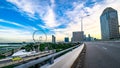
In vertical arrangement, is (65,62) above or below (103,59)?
above

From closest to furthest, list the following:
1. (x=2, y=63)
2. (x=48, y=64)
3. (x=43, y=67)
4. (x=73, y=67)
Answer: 1. (x=43, y=67)
2. (x=48, y=64)
3. (x=73, y=67)
4. (x=2, y=63)

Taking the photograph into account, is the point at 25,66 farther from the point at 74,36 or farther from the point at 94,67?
the point at 74,36

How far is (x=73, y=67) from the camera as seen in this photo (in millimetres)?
10906

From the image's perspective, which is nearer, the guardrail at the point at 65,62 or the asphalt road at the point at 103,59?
the guardrail at the point at 65,62

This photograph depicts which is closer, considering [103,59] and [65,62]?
[65,62]

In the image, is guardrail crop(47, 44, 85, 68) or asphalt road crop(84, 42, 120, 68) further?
asphalt road crop(84, 42, 120, 68)

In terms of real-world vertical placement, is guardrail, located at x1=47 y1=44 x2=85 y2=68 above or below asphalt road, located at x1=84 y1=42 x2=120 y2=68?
above

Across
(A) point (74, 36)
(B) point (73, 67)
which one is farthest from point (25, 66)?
(A) point (74, 36)

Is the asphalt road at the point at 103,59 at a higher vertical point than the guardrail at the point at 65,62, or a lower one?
lower

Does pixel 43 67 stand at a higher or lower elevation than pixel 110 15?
lower

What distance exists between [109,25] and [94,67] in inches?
6606

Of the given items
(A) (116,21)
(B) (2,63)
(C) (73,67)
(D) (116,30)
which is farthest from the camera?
(A) (116,21)

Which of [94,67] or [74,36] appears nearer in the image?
[94,67]

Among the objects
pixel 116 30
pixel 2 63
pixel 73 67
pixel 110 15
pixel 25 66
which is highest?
pixel 110 15
